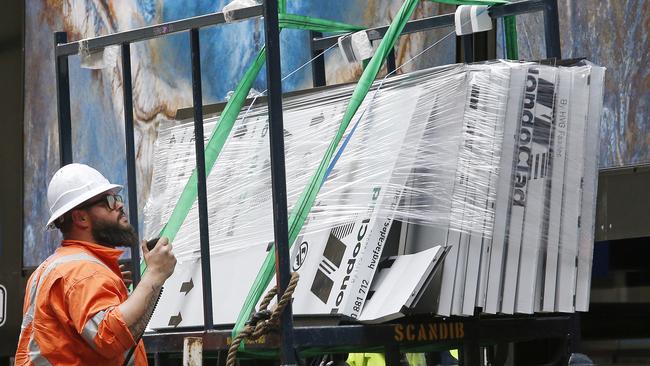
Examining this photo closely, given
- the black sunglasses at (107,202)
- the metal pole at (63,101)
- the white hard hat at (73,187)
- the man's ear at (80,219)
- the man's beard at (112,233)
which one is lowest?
the man's beard at (112,233)

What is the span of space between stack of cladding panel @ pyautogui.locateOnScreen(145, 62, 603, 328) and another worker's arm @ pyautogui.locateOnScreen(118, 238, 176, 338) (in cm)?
53

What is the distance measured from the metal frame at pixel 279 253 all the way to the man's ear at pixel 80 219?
309 millimetres

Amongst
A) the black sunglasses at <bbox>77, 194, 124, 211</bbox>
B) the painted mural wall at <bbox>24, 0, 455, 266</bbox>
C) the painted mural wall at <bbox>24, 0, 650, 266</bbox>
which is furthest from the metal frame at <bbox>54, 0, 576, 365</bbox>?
the painted mural wall at <bbox>24, 0, 455, 266</bbox>

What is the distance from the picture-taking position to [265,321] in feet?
12.0

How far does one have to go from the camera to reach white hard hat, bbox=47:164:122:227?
13.4 feet

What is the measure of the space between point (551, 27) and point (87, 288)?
6.61 ft

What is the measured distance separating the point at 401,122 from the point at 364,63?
921 millimetres

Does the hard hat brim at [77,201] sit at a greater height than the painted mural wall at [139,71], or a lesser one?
lesser

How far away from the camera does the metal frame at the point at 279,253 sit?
3709 millimetres

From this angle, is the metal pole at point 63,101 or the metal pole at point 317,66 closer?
the metal pole at point 63,101

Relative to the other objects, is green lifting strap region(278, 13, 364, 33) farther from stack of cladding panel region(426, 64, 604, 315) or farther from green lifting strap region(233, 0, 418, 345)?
stack of cladding panel region(426, 64, 604, 315)

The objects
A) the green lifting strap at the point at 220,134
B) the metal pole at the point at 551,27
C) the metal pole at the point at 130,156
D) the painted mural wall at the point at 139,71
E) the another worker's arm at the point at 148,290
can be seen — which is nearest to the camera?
the another worker's arm at the point at 148,290

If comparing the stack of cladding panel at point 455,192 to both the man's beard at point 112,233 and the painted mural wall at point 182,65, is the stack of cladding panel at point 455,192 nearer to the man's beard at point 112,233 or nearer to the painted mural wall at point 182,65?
the man's beard at point 112,233

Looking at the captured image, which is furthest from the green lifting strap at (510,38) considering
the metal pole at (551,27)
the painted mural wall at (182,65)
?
the painted mural wall at (182,65)
